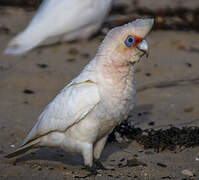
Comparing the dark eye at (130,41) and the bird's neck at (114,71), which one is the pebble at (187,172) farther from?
the dark eye at (130,41)

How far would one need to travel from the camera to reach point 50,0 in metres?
8.62

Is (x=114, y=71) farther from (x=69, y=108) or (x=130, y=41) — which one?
(x=69, y=108)

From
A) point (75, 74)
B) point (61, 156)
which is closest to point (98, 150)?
point (61, 156)

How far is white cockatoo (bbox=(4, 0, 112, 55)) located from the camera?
8320 millimetres

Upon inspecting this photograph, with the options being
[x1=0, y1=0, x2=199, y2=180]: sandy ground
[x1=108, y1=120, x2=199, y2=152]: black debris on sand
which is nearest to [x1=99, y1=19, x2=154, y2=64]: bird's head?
[x1=0, y1=0, x2=199, y2=180]: sandy ground

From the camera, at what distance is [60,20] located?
8.40m

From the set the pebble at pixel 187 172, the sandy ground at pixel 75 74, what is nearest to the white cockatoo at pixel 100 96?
the sandy ground at pixel 75 74

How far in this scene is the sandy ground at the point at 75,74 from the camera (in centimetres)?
445

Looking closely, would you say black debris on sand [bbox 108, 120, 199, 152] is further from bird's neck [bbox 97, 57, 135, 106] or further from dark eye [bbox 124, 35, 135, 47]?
dark eye [bbox 124, 35, 135, 47]

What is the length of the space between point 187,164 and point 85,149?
1.04 meters

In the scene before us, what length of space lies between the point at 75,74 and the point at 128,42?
329 cm

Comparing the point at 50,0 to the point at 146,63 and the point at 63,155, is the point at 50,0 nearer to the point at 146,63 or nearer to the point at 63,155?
the point at 146,63

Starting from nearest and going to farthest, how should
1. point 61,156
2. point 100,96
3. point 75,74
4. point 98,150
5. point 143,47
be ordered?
point 143,47 → point 100,96 → point 98,150 → point 61,156 → point 75,74

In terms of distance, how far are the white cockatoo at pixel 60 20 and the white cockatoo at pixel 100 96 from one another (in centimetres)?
413
